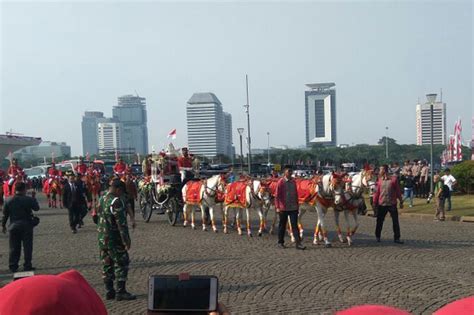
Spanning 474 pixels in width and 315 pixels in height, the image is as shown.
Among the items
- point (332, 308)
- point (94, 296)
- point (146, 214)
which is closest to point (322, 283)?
point (332, 308)

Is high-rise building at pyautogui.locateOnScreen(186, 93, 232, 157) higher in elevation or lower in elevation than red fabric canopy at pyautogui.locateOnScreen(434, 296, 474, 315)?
higher

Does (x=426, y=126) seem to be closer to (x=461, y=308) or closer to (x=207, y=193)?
(x=207, y=193)

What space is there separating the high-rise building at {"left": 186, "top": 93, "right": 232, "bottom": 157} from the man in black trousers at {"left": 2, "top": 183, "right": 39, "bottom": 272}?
78070 mm

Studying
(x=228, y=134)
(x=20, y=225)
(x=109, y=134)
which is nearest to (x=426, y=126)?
(x=228, y=134)

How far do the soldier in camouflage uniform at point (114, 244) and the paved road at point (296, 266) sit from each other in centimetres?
30

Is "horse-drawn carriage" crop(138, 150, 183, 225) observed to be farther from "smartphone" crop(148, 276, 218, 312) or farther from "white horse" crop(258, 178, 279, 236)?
"smartphone" crop(148, 276, 218, 312)

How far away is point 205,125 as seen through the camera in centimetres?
9062

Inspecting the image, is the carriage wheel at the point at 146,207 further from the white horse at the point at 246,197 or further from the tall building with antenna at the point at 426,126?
the tall building with antenna at the point at 426,126

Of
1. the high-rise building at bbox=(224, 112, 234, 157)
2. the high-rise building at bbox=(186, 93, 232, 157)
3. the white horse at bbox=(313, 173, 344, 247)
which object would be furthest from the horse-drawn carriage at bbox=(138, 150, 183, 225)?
the high-rise building at bbox=(224, 112, 234, 157)

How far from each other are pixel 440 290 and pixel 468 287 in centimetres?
52

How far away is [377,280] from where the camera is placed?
8.66 m

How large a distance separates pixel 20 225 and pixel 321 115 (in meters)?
147

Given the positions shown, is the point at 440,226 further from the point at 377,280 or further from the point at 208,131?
the point at 208,131

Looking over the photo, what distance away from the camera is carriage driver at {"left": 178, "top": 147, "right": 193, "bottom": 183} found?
1830cm
